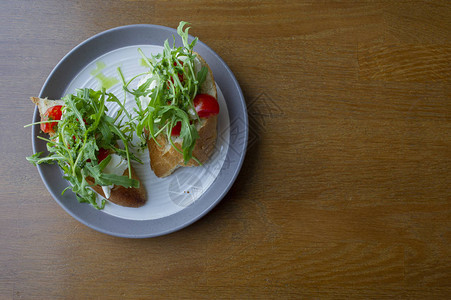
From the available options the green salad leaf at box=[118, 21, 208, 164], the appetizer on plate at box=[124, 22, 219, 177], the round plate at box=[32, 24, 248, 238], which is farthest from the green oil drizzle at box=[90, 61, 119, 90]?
the green salad leaf at box=[118, 21, 208, 164]

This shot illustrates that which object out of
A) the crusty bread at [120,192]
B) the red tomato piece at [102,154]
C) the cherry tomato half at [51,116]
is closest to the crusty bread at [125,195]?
the crusty bread at [120,192]

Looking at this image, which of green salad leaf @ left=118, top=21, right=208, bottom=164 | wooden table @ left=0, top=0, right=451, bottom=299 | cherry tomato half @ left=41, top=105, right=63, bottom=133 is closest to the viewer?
green salad leaf @ left=118, top=21, right=208, bottom=164

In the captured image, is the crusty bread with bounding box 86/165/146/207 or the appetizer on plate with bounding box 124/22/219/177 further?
the crusty bread with bounding box 86/165/146/207

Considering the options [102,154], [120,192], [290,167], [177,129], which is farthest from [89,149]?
[290,167]

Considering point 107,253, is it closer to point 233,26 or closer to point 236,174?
point 236,174

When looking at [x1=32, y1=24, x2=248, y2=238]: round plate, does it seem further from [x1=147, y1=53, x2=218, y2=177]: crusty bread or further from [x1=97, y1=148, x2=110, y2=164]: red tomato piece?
[x1=97, y1=148, x2=110, y2=164]: red tomato piece

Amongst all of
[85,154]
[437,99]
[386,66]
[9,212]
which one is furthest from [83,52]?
[437,99]

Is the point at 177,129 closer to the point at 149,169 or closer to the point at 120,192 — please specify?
the point at 149,169
